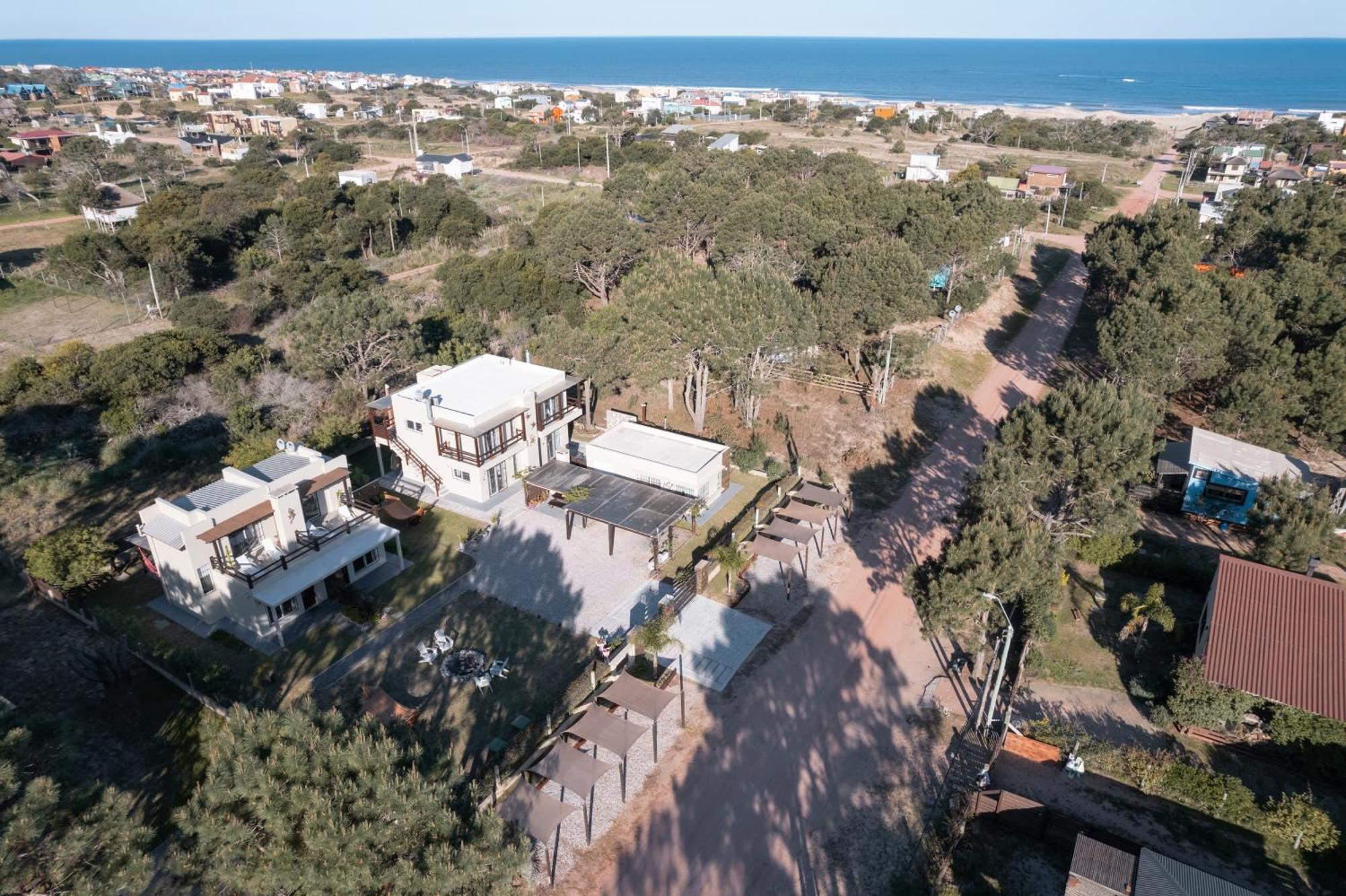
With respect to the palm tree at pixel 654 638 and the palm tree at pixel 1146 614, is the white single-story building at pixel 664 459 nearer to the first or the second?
the palm tree at pixel 654 638

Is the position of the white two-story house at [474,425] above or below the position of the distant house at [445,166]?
below

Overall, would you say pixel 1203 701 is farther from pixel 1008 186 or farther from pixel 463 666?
pixel 1008 186

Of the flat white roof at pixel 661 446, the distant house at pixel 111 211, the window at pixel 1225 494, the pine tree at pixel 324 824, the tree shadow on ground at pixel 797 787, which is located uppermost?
the distant house at pixel 111 211

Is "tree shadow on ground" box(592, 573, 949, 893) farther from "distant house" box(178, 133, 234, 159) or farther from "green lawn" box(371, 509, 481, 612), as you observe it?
"distant house" box(178, 133, 234, 159)

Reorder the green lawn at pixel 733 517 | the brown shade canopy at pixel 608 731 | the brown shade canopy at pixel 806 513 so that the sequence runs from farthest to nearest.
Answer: the brown shade canopy at pixel 806 513 < the green lawn at pixel 733 517 < the brown shade canopy at pixel 608 731

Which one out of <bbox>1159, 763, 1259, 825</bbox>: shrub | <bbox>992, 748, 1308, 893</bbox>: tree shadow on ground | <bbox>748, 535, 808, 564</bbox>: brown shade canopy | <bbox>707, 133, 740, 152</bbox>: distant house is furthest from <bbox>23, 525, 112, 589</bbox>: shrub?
<bbox>707, 133, 740, 152</bbox>: distant house

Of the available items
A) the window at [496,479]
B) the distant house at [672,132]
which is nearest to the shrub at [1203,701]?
the window at [496,479]

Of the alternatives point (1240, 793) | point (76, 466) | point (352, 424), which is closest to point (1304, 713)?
point (1240, 793)
